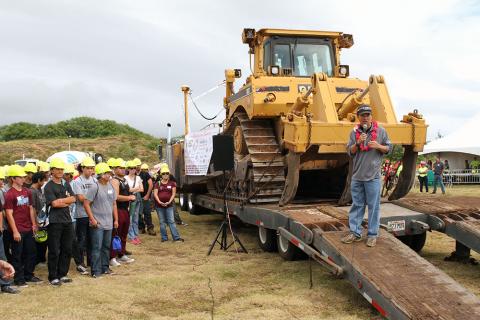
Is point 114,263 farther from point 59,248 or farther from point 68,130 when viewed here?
point 68,130

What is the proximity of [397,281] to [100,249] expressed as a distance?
4362 mm

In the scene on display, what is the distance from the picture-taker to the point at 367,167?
6477mm

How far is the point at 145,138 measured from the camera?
41375mm

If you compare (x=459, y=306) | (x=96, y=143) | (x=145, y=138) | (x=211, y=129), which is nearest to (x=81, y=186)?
(x=211, y=129)

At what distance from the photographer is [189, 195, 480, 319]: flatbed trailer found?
514 centimetres

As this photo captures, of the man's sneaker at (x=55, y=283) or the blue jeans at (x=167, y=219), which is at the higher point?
the blue jeans at (x=167, y=219)

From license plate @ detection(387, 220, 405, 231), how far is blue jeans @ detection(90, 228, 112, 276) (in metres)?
4.14

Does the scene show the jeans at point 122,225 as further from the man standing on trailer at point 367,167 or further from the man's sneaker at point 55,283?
the man standing on trailer at point 367,167

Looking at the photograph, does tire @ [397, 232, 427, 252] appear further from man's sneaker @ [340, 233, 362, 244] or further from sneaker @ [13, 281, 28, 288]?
sneaker @ [13, 281, 28, 288]

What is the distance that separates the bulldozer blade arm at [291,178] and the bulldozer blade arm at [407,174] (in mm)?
1935

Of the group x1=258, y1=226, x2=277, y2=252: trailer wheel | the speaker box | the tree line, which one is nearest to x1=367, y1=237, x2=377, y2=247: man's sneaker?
x1=258, y1=226, x2=277, y2=252: trailer wheel

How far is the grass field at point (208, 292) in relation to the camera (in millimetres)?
5922

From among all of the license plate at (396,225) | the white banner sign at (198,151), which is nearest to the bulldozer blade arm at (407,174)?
the license plate at (396,225)

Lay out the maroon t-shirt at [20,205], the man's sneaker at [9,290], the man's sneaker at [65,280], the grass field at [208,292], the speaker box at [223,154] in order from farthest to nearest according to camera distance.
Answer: the speaker box at [223,154] → the man's sneaker at [65,280] → the maroon t-shirt at [20,205] → the man's sneaker at [9,290] → the grass field at [208,292]
